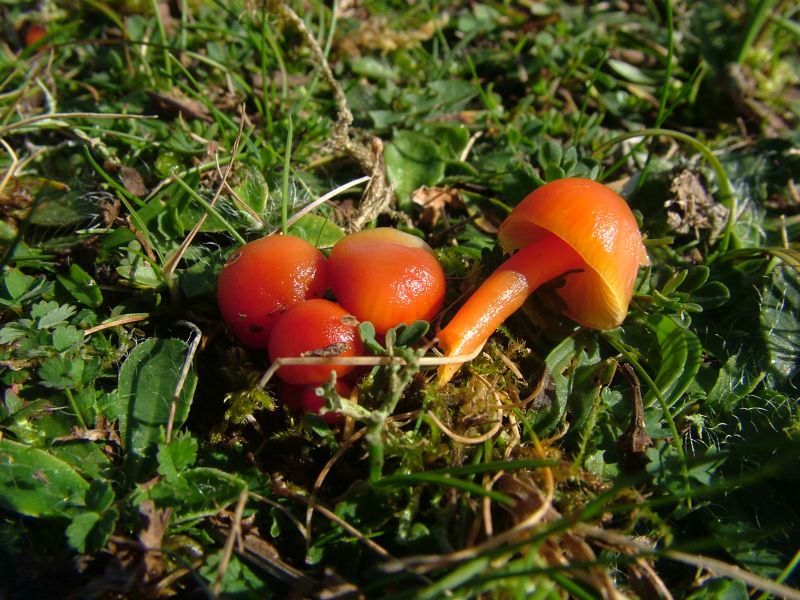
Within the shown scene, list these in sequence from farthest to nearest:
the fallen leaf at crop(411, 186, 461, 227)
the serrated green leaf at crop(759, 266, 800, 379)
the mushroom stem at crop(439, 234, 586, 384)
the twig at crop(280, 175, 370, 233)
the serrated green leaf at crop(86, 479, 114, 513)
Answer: the fallen leaf at crop(411, 186, 461, 227)
the twig at crop(280, 175, 370, 233)
the serrated green leaf at crop(759, 266, 800, 379)
the mushroom stem at crop(439, 234, 586, 384)
the serrated green leaf at crop(86, 479, 114, 513)

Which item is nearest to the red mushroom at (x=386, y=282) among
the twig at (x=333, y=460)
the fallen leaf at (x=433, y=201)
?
the twig at (x=333, y=460)

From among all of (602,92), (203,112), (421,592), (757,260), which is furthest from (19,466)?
(602,92)

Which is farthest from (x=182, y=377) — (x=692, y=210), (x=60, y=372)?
(x=692, y=210)

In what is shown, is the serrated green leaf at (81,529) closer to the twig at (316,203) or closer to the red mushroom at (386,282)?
the red mushroom at (386,282)

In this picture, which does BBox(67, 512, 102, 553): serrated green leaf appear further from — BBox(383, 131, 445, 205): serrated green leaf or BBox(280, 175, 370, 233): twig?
BBox(383, 131, 445, 205): serrated green leaf

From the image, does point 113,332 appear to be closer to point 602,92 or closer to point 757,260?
point 757,260

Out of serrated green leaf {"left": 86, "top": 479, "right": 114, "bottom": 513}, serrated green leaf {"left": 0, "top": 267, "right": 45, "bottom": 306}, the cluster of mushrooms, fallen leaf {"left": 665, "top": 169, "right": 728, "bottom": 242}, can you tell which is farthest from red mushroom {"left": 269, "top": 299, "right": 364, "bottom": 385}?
fallen leaf {"left": 665, "top": 169, "right": 728, "bottom": 242}
